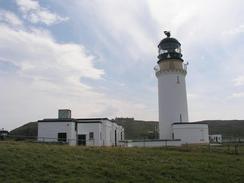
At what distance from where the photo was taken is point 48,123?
34.0m

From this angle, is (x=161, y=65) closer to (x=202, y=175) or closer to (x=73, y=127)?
(x=73, y=127)

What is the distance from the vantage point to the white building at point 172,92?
39594 millimetres

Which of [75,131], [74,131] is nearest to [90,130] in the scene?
[75,131]

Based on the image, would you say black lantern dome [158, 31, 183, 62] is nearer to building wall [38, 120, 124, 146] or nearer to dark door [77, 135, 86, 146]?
building wall [38, 120, 124, 146]

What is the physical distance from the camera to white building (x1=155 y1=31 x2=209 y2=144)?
39594 millimetres

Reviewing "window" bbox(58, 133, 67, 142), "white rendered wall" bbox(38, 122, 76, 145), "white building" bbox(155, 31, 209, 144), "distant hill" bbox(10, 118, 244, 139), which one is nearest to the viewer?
"window" bbox(58, 133, 67, 142)

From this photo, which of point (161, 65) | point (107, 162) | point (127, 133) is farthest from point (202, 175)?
point (127, 133)

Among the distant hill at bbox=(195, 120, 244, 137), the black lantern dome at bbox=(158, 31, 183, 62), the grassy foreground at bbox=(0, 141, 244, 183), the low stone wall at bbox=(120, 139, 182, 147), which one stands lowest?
the grassy foreground at bbox=(0, 141, 244, 183)

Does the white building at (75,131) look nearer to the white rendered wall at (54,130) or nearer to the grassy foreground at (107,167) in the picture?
the white rendered wall at (54,130)

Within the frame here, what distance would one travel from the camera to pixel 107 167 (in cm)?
1764

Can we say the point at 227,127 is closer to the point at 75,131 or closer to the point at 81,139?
the point at 81,139

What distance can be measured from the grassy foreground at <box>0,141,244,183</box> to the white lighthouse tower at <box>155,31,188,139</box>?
19.1 meters

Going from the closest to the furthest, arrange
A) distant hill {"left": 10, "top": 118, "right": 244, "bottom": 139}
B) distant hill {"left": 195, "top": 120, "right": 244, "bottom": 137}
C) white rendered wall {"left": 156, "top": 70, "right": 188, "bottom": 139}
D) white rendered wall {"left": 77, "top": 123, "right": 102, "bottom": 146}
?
white rendered wall {"left": 77, "top": 123, "right": 102, "bottom": 146}, white rendered wall {"left": 156, "top": 70, "right": 188, "bottom": 139}, distant hill {"left": 10, "top": 118, "right": 244, "bottom": 139}, distant hill {"left": 195, "top": 120, "right": 244, "bottom": 137}

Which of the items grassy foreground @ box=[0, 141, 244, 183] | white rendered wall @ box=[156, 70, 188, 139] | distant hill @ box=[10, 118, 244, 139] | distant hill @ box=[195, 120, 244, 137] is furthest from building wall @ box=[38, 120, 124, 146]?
distant hill @ box=[195, 120, 244, 137]
